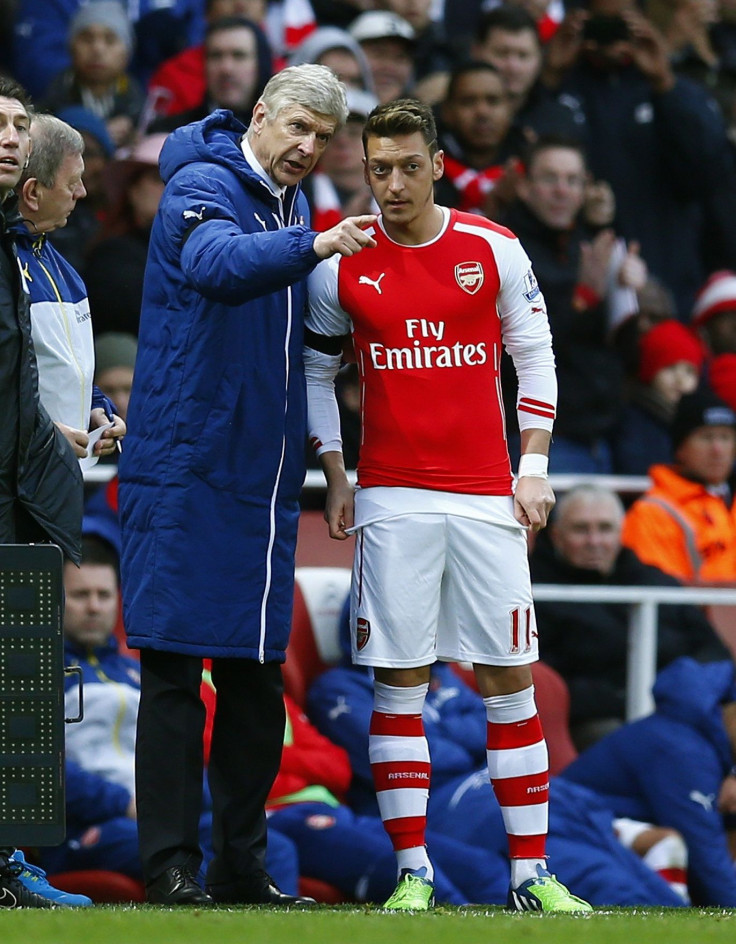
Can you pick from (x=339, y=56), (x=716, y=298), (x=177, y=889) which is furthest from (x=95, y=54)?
(x=177, y=889)

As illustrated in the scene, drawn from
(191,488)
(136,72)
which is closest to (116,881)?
(191,488)

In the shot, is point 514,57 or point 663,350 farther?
point 514,57

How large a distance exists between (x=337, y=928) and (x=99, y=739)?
8.33ft

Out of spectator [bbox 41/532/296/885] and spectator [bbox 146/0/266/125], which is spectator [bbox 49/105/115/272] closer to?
spectator [bbox 146/0/266/125]

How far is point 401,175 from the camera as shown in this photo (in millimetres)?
5496

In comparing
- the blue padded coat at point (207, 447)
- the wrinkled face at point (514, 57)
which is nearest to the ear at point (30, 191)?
the blue padded coat at point (207, 447)

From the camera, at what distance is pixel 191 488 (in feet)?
18.1

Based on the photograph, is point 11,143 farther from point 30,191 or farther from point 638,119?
point 638,119

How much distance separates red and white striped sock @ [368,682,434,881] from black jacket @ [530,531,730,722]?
2.99 meters

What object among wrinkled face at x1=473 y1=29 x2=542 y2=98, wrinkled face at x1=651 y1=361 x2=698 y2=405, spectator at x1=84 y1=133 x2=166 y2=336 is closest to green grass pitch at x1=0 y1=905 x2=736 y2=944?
spectator at x1=84 y1=133 x2=166 y2=336

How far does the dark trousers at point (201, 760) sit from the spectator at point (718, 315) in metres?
6.09

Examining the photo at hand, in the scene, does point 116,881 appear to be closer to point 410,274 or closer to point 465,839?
point 465,839

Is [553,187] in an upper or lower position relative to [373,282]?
upper

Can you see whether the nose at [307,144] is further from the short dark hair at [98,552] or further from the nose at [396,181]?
the short dark hair at [98,552]
